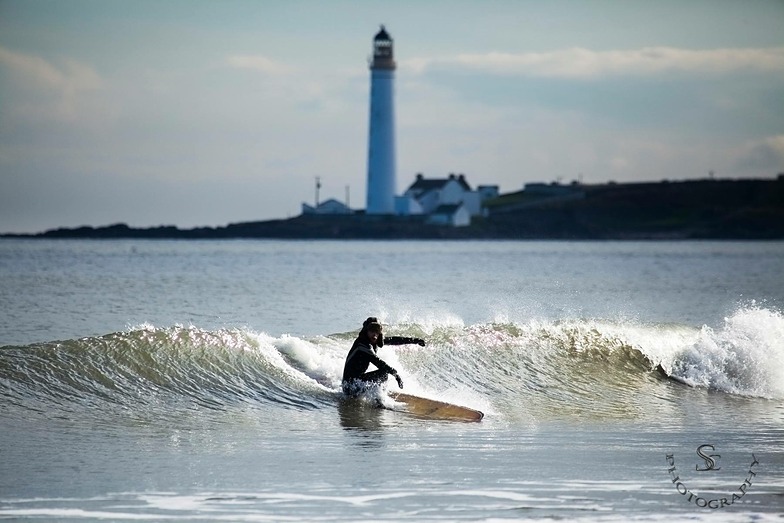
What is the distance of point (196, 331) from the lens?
2311 cm

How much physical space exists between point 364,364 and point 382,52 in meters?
99.9

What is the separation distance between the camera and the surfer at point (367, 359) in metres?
18.0

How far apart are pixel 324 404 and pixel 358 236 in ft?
427

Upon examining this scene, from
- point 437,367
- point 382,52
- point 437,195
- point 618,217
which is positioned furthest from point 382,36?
point 437,367

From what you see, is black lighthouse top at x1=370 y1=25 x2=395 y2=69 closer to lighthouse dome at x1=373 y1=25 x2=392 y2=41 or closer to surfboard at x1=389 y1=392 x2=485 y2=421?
lighthouse dome at x1=373 y1=25 x2=392 y2=41

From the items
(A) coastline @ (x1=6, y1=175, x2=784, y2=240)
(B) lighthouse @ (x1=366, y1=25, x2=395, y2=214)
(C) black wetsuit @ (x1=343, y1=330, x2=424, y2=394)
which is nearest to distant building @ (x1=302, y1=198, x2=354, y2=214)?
(A) coastline @ (x1=6, y1=175, x2=784, y2=240)

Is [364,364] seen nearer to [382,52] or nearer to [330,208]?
[382,52]

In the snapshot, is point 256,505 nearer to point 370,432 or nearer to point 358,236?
point 370,432

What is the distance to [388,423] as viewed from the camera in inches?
651

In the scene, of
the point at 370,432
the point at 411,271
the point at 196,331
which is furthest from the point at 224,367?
the point at 411,271

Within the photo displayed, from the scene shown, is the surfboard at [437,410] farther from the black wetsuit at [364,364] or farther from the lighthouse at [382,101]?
the lighthouse at [382,101]

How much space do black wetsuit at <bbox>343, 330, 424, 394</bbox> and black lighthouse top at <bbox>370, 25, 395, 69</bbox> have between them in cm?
9880

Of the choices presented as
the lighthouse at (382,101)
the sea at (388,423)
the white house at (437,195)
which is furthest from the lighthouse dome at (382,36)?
the sea at (388,423)

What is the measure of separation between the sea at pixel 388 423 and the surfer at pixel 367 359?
0.29m
